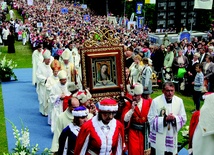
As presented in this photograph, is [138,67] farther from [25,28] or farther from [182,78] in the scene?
[25,28]

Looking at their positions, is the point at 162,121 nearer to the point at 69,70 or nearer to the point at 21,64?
the point at 69,70

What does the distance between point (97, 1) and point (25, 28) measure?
2217 centimetres

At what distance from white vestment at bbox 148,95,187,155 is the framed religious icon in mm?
1203

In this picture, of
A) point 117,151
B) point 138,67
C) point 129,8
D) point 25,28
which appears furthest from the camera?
point 129,8

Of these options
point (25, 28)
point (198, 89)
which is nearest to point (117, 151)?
point (198, 89)

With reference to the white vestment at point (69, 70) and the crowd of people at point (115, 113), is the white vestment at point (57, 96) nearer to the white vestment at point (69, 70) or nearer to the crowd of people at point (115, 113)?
the crowd of people at point (115, 113)

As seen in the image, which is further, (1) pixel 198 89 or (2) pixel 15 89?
(2) pixel 15 89

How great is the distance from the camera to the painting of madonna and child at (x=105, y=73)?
8453 millimetres

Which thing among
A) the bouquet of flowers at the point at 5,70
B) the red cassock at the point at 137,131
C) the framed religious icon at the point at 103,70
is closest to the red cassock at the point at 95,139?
the red cassock at the point at 137,131

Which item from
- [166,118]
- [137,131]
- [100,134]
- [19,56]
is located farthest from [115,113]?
[19,56]

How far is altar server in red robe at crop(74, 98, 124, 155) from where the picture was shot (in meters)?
5.71

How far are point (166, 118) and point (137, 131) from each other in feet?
3.41

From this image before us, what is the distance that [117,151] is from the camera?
19.6 ft

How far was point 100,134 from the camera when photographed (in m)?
5.75
